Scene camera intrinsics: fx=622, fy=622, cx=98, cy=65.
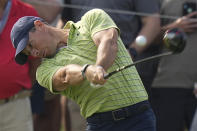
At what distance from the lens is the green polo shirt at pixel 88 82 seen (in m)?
4.26

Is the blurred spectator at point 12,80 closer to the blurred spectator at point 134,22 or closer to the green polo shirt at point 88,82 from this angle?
the blurred spectator at point 134,22

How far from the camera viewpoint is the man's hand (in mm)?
3744

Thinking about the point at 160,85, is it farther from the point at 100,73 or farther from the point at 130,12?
the point at 100,73

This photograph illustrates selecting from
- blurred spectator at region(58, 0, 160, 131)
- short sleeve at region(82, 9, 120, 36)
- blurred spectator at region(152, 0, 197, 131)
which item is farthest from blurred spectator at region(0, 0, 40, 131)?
blurred spectator at region(152, 0, 197, 131)

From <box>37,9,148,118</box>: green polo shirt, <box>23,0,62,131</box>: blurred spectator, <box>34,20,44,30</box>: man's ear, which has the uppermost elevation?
<box>34,20,44,30</box>: man's ear

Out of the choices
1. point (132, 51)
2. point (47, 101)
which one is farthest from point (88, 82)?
point (47, 101)

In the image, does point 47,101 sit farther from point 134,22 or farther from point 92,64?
point 92,64

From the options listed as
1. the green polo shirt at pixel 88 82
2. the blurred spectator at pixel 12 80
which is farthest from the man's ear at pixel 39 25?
the blurred spectator at pixel 12 80

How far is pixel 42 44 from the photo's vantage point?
436 cm

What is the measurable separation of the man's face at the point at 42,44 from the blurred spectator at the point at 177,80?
7.31ft

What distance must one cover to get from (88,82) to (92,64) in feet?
0.48

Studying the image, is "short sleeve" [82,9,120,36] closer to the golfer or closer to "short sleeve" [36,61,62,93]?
the golfer

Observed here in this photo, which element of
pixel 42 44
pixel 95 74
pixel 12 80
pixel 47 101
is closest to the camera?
pixel 95 74

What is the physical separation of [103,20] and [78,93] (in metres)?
0.54
